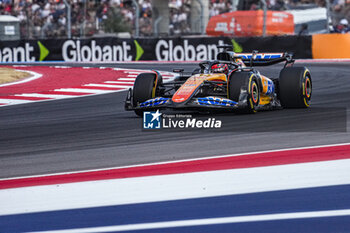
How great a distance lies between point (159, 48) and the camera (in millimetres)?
26062

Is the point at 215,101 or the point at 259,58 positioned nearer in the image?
the point at 215,101

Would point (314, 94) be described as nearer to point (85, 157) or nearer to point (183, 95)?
point (183, 95)

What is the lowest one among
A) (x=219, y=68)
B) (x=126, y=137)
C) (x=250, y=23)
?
(x=126, y=137)

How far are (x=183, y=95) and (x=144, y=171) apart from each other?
320cm

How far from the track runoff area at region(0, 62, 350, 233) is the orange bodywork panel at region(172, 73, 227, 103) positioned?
263 centimetres

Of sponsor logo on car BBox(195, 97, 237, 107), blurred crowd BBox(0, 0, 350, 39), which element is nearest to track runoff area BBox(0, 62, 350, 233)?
sponsor logo on car BBox(195, 97, 237, 107)

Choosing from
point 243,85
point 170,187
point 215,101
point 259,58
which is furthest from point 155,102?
point 170,187

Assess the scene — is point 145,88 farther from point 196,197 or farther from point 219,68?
point 196,197

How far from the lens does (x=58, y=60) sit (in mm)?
27344

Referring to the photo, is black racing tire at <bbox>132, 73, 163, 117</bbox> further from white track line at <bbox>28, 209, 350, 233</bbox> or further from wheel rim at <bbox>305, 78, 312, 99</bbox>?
white track line at <bbox>28, 209, 350, 233</bbox>

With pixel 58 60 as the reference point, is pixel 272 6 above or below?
above

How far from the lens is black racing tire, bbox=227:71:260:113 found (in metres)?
8.63

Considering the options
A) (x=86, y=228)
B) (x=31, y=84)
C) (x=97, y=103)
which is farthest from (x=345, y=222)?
(x=31, y=84)

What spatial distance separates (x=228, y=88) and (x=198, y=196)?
14.1ft
